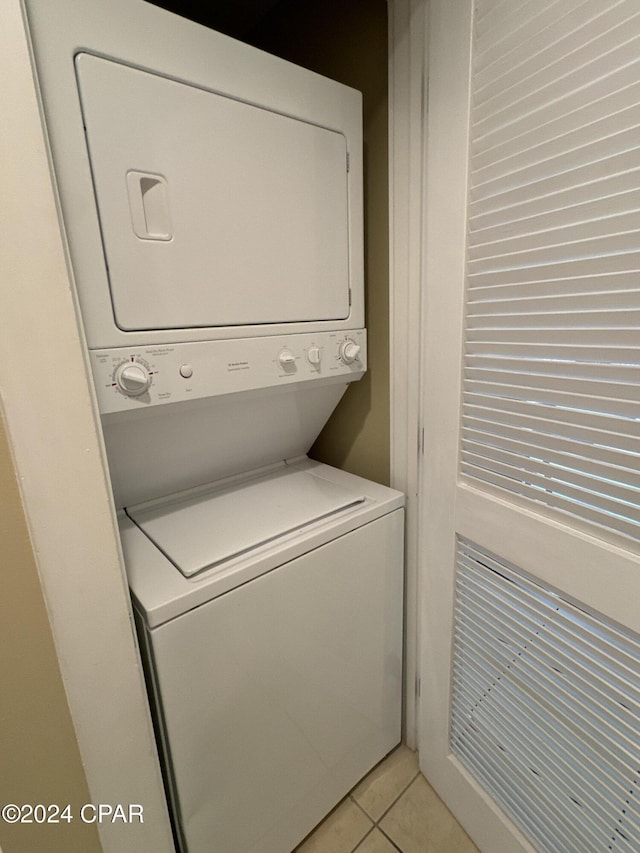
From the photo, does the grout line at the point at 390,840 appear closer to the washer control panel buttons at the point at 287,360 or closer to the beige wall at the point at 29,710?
the beige wall at the point at 29,710

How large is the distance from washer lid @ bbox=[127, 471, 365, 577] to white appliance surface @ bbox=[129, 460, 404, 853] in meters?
0.02

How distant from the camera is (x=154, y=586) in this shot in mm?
1046

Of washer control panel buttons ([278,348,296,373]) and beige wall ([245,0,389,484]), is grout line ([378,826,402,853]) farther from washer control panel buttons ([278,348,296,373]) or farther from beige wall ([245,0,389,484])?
washer control panel buttons ([278,348,296,373])

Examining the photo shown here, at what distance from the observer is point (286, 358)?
1249 millimetres

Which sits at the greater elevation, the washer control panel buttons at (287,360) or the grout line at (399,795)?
the washer control panel buttons at (287,360)

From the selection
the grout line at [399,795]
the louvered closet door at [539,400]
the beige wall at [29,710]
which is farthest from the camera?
the grout line at [399,795]

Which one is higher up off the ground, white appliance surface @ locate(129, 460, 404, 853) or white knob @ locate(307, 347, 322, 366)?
white knob @ locate(307, 347, 322, 366)

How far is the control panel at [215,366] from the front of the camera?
3.23 ft

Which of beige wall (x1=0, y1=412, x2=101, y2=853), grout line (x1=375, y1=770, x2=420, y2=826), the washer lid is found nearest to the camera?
beige wall (x1=0, y1=412, x2=101, y2=853)

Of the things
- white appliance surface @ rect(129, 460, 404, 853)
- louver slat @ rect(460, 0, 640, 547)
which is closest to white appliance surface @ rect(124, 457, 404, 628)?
white appliance surface @ rect(129, 460, 404, 853)

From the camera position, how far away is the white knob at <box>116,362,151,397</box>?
98 cm

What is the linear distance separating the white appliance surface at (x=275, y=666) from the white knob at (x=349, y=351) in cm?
47

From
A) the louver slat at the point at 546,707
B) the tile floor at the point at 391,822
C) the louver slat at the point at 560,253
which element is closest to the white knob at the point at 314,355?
the louver slat at the point at 560,253

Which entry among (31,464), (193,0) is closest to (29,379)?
(31,464)
